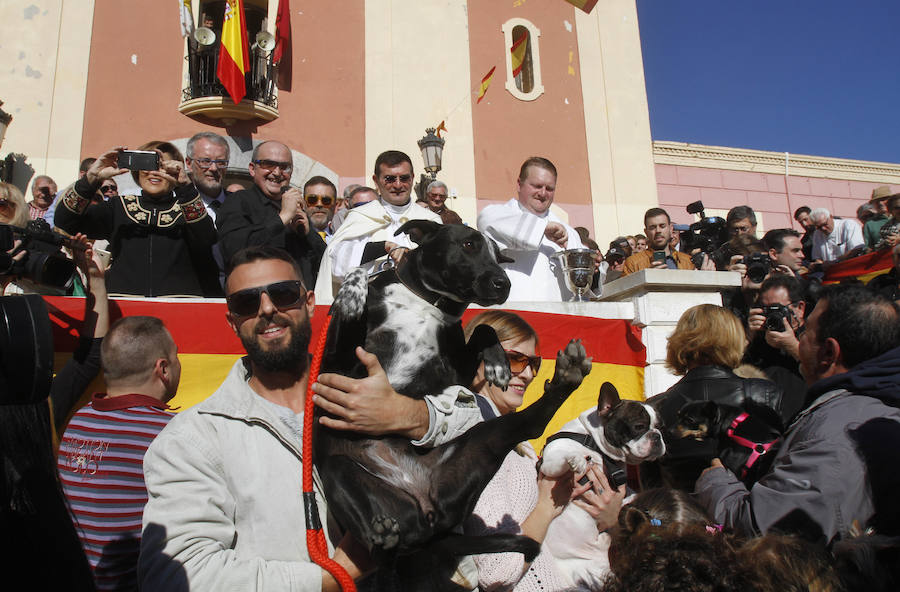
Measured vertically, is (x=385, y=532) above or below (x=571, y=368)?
below

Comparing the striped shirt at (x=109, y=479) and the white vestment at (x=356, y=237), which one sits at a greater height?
the white vestment at (x=356, y=237)

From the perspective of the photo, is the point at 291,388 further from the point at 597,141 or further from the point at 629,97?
the point at 629,97

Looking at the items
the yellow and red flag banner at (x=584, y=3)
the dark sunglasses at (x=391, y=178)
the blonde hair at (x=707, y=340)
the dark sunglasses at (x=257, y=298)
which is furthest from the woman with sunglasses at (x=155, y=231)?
the blonde hair at (x=707, y=340)

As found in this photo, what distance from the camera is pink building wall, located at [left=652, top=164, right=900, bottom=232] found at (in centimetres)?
1584

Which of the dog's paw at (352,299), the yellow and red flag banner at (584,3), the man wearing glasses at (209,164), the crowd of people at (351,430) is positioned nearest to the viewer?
the crowd of people at (351,430)

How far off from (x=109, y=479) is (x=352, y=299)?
138 cm

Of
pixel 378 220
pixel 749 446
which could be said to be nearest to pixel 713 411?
pixel 749 446

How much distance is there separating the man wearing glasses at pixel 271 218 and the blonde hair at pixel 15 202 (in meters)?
1.22

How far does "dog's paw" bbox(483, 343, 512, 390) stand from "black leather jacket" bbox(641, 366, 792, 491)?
1.19 meters

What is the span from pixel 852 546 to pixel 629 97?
14.3 meters

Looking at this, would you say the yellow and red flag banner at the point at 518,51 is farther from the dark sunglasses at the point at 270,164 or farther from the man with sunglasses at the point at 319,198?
the dark sunglasses at the point at 270,164

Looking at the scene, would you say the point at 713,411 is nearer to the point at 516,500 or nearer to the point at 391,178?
the point at 516,500

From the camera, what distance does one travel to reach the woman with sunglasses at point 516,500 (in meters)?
2.26

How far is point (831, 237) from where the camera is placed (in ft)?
30.1
